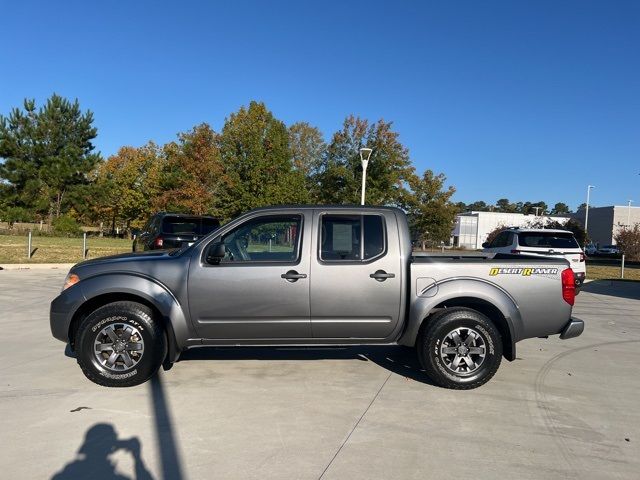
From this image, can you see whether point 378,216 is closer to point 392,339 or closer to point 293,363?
point 392,339

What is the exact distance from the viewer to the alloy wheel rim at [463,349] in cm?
536

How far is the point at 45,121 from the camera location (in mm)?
45781

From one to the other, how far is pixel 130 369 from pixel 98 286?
903mm

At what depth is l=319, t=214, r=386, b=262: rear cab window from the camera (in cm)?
548

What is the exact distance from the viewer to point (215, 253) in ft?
17.2

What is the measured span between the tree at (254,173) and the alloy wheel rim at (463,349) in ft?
75.6

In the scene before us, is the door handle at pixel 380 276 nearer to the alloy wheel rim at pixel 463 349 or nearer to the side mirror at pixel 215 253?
the alloy wheel rim at pixel 463 349

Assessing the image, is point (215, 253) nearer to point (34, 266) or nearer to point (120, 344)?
point (120, 344)

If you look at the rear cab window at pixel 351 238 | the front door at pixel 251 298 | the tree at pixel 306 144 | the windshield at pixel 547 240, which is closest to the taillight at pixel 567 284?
the rear cab window at pixel 351 238

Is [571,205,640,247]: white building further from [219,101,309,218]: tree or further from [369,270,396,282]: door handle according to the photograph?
[369,270,396,282]: door handle

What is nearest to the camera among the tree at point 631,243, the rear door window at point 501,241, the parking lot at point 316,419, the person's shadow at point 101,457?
the person's shadow at point 101,457

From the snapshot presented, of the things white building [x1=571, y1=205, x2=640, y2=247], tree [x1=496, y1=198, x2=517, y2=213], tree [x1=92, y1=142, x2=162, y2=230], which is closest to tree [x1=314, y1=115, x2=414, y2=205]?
tree [x1=92, y1=142, x2=162, y2=230]

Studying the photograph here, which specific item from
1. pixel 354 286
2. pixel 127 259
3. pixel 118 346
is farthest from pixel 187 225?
pixel 354 286

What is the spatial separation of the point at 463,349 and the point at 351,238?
64.4 inches
